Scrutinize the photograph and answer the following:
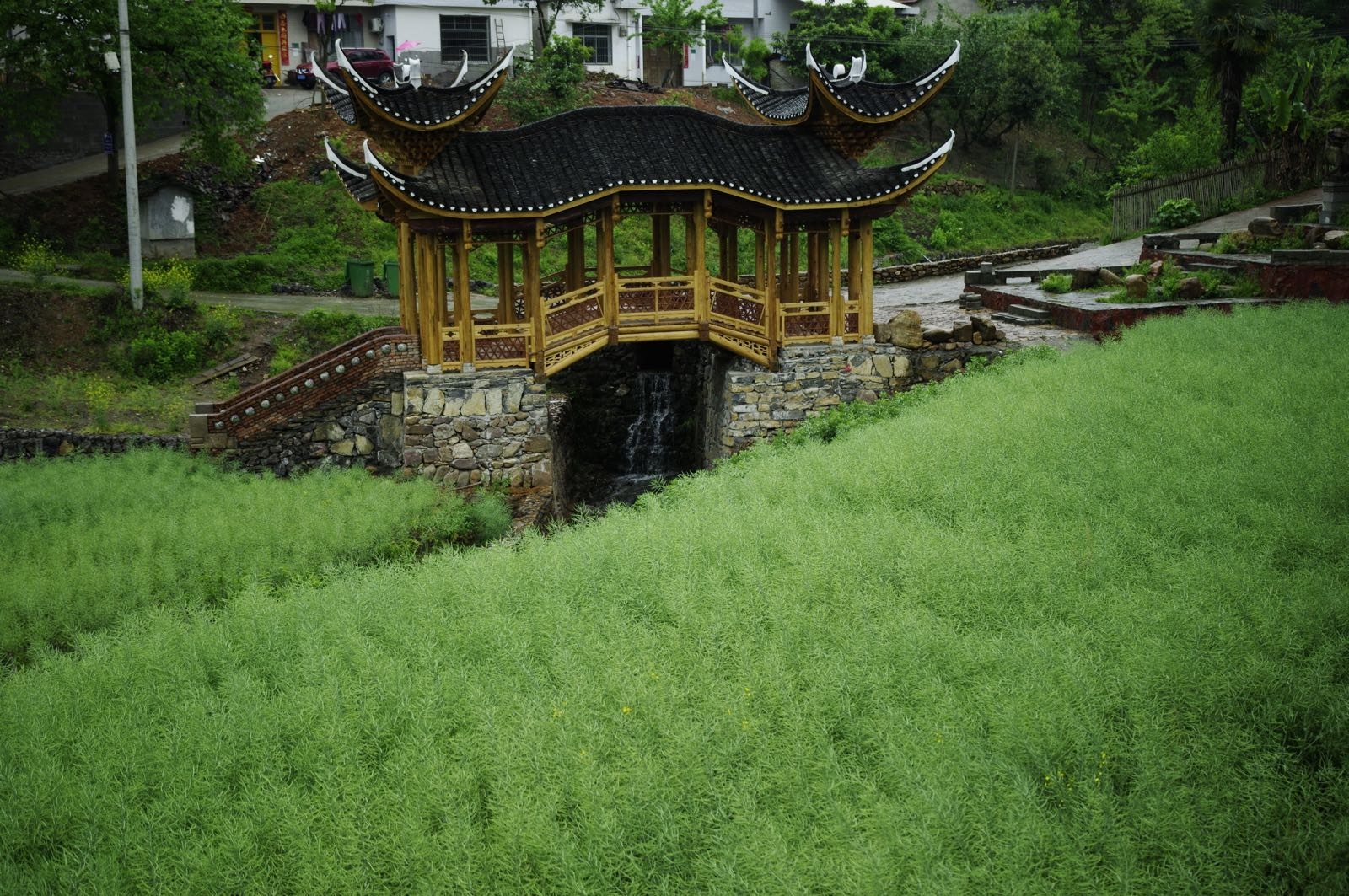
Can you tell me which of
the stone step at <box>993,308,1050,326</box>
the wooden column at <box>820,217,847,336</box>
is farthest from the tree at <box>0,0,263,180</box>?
the stone step at <box>993,308,1050,326</box>

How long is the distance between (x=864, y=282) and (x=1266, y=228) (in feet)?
29.7

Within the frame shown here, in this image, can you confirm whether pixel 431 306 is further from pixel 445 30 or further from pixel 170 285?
pixel 445 30

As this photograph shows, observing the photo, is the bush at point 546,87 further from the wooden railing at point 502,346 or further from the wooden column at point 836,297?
the wooden railing at point 502,346

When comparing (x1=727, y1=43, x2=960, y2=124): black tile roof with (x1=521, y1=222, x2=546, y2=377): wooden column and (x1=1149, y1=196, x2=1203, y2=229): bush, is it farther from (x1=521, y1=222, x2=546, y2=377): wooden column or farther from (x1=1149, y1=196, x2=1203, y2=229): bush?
(x1=1149, y1=196, x2=1203, y2=229): bush

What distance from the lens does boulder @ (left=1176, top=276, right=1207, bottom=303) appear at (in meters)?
20.7

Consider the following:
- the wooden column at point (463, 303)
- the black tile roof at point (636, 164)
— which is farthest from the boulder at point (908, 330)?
the wooden column at point (463, 303)

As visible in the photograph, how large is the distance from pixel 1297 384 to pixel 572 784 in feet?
34.6

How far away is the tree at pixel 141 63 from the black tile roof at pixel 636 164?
11.7m

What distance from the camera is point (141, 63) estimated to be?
2627cm

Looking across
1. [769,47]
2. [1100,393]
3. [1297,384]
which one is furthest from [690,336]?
[769,47]

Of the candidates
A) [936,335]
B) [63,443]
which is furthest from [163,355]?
[936,335]

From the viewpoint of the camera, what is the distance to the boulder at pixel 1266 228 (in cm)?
2331

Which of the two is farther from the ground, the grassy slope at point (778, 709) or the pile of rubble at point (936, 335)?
the pile of rubble at point (936, 335)

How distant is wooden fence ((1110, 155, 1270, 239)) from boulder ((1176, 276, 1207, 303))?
1043 centimetres
